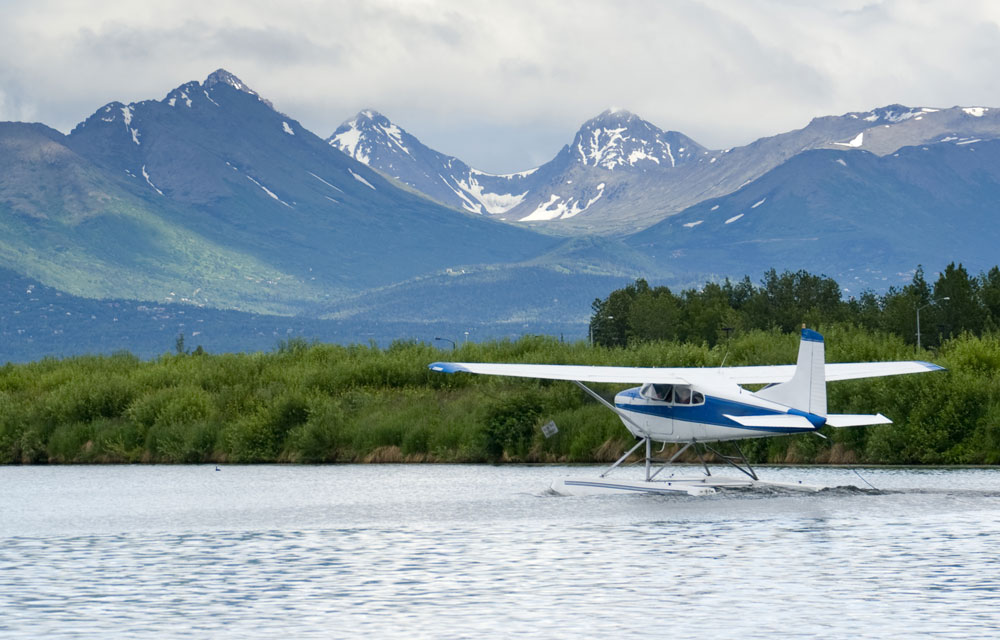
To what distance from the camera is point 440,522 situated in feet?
101

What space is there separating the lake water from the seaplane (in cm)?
63

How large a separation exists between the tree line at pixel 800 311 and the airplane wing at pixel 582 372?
2565 inches

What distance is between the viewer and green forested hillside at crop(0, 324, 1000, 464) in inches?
1709

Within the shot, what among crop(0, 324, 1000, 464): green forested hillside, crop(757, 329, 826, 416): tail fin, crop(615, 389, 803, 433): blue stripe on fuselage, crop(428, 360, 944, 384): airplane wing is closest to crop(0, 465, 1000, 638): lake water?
crop(615, 389, 803, 433): blue stripe on fuselage

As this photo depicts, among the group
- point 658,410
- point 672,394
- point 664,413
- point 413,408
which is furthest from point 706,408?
point 413,408

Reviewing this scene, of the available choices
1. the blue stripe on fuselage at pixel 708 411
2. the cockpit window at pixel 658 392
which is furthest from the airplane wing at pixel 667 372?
the blue stripe on fuselage at pixel 708 411

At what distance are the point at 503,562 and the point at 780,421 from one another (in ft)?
28.5

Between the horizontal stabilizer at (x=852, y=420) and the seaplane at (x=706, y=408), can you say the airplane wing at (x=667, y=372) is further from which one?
the horizontal stabilizer at (x=852, y=420)

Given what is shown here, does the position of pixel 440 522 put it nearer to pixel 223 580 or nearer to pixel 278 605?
pixel 223 580

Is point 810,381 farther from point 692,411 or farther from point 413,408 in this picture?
point 413,408

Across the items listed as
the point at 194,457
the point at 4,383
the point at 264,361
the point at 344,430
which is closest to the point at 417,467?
the point at 344,430

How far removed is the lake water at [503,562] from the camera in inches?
779

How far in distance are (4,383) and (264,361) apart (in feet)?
33.3

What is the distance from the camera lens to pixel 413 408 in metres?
49.5
